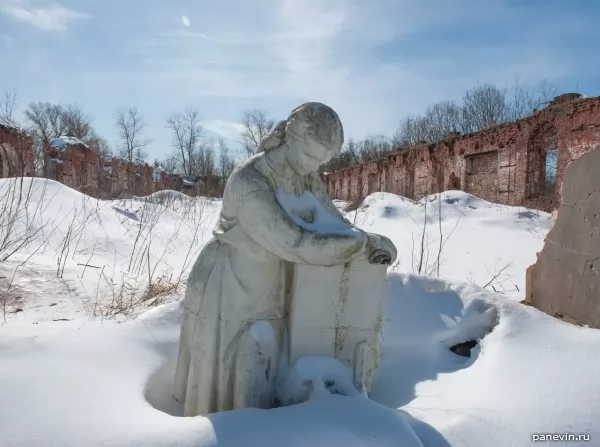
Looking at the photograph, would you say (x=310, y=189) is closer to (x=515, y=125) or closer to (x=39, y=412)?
(x=39, y=412)

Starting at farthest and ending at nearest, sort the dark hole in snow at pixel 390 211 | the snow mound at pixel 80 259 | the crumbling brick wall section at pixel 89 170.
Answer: the crumbling brick wall section at pixel 89 170 → the dark hole in snow at pixel 390 211 → the snow mound at pixel 80 259

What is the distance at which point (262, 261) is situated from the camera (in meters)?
1.54

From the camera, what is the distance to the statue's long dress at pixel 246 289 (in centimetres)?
146

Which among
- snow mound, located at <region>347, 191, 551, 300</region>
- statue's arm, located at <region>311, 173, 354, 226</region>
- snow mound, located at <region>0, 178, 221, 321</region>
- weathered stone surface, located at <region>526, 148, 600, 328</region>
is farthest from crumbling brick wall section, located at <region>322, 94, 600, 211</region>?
statue's arm, located at <region>311, 173, 354, 226</region>

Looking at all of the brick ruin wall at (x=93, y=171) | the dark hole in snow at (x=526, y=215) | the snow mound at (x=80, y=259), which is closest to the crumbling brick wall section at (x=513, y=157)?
the dark hole in snow at (x=526, y=215)

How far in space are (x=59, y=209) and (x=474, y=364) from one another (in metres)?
5.92

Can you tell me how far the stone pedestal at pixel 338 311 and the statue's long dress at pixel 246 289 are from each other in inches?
3.1

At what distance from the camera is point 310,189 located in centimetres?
172

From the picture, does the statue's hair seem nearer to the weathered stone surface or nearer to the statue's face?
the statue's face

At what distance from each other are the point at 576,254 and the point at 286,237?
9.49ft

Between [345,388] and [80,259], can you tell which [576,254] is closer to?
[345,388]

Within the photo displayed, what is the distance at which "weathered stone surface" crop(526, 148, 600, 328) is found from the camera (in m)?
3.05

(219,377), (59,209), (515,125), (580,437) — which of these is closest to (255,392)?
(219,377)

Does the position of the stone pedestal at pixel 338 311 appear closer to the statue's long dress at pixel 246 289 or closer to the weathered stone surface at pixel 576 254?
the statue's long dress at pixel 246 289
